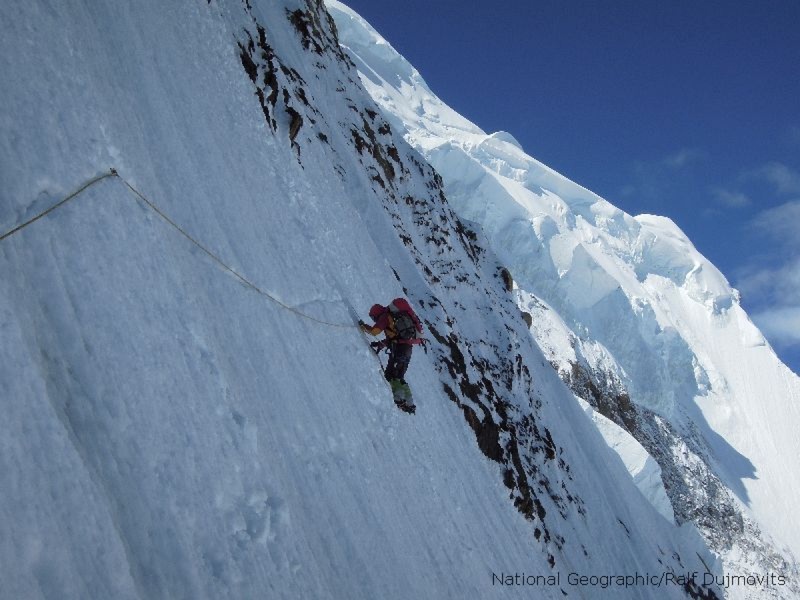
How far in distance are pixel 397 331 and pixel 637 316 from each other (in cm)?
5765

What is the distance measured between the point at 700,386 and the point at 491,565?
231ft

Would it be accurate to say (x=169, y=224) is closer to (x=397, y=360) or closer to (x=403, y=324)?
(x=403, y=324)

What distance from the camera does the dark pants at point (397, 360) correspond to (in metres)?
7.38

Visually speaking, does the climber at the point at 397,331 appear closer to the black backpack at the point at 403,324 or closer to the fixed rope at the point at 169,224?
the black backpack at the point at 403,324

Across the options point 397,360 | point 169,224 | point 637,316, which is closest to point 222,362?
point 169,224

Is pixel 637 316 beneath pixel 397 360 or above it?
above

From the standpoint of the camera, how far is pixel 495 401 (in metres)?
15.5

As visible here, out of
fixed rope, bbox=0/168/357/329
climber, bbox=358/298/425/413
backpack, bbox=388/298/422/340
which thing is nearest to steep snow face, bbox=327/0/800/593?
climber, bbox=358/298/425/413

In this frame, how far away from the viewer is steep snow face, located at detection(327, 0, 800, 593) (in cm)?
5059

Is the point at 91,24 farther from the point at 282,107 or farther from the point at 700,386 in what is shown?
the point at 700,386

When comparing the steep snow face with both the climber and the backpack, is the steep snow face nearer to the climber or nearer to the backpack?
the climber

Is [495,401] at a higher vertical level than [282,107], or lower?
lower

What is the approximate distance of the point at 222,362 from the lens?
14.7 feet

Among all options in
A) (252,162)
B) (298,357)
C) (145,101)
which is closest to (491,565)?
(298,357)
